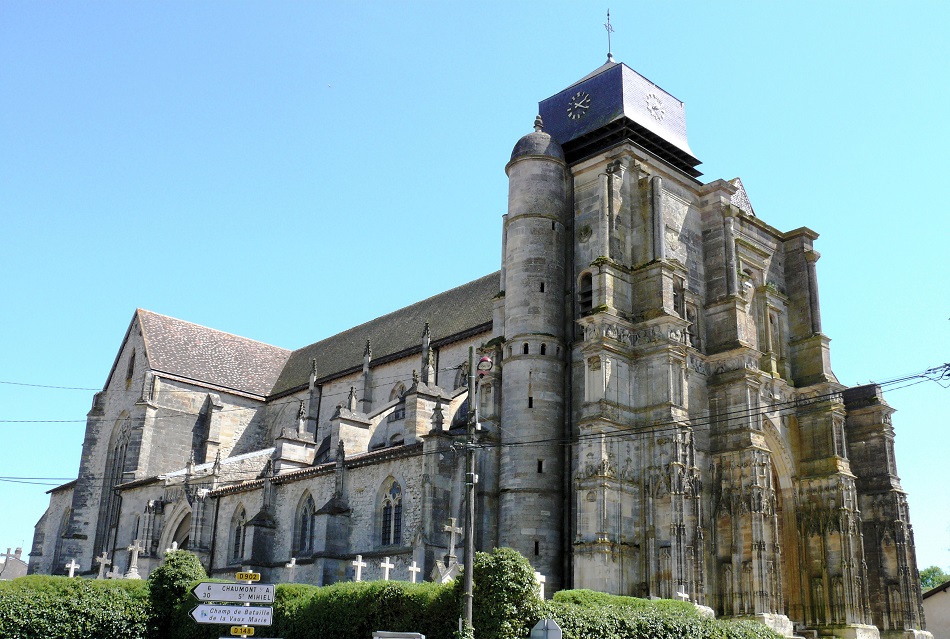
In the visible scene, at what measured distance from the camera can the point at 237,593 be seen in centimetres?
1426

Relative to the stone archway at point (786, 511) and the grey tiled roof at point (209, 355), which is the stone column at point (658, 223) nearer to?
the stone archway at point (786, 511)

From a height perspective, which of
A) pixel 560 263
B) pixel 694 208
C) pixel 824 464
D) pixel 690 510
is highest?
pixel 694 208

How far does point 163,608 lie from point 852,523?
73.2ft

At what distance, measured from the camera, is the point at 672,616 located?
21703 mm

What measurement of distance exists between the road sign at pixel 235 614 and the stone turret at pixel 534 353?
1596 centimetres

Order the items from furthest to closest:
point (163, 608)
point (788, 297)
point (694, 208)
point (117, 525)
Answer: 1. point (117, 525)
2. point (788, 297)
3. point (694, 208)
4. point (163, 608)

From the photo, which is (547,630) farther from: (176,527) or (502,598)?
(176,527)

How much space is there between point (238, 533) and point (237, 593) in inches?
1050

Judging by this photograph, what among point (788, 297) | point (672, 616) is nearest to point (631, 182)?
point (788, 297)

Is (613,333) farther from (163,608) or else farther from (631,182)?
(163,608)

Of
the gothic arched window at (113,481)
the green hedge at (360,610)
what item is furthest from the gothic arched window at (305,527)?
the gothic arched window at (113,481)

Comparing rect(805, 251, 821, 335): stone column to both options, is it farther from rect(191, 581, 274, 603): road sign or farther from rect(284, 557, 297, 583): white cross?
rect(191, 581, 274, 603): road sign

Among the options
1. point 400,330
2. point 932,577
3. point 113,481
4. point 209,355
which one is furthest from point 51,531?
point 932,577

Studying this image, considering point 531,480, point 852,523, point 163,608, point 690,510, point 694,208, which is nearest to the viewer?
point 163,608
